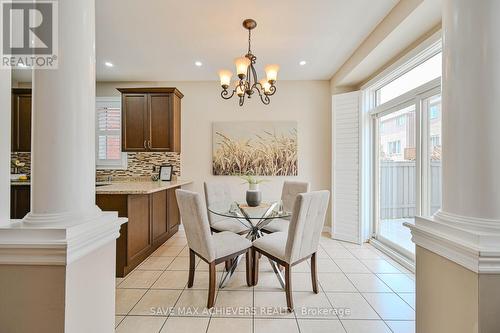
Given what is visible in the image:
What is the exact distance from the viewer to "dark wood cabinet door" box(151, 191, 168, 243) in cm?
330

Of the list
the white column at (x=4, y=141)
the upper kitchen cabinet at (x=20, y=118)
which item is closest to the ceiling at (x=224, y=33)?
the upper kitchen cabinet at (x=20, y=118)

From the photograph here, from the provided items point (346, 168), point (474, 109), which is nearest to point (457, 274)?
point (474, 109)

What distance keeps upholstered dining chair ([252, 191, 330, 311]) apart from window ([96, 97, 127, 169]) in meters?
3.36

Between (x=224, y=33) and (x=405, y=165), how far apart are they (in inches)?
108

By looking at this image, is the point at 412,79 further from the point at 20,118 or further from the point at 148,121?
the point at 20,118

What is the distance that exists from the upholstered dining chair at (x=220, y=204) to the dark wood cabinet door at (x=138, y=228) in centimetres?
79

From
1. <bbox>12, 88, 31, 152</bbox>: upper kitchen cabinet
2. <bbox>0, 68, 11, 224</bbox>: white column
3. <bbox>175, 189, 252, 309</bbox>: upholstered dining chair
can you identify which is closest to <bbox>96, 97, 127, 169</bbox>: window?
<bbox>12, 88, 31, 152</bbox>: upper kitchen cabinet

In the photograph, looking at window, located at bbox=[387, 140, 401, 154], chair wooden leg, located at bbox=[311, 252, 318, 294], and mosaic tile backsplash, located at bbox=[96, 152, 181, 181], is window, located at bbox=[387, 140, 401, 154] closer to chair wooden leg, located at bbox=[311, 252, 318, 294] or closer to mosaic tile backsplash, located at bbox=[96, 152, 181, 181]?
chair wooden leg, located at bbox=[311, 252, 318, 294]

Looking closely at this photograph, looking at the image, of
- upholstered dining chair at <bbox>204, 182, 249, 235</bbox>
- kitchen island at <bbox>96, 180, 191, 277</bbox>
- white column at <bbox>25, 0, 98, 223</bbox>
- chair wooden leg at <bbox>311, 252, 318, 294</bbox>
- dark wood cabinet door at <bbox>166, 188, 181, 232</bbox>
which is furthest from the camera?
dark wood cabinet door at <bbox>166, 188, 181, 232</bbox>

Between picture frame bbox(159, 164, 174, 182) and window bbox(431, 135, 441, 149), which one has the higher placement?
window bbox(431, 135, 441, 149)

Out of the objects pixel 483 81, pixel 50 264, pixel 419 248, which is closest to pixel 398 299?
pixel 419 248

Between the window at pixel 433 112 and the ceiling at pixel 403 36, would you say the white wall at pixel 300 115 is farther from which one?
the window at pixel 433 112

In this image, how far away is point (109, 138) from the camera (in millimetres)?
4371

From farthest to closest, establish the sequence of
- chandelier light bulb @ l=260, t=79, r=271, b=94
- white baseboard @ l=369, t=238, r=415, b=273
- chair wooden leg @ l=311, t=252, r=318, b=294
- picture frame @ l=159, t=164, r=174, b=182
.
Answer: picture frame @ l=159, t=164, r=174, b=182
white baseboard @ l=369, t=238, r=415, b=273
chandelier light bulb @ l=260, t=79, r=271, b=94
chair wooden leg @ l=311, t=252, r=318, b=294
